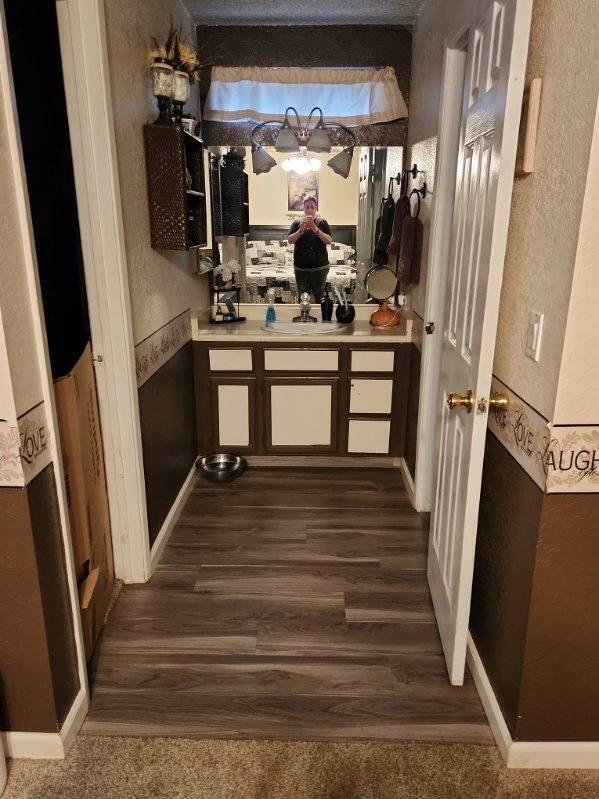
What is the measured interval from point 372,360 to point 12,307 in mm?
2263

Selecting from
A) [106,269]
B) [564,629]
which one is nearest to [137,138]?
[106,269]

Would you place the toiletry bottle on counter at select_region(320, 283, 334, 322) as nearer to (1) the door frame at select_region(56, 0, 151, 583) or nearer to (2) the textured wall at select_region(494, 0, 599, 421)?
(1) the door frame at select_region(56, 0, 151, 583)

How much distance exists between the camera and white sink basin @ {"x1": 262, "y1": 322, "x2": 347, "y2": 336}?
335 cm

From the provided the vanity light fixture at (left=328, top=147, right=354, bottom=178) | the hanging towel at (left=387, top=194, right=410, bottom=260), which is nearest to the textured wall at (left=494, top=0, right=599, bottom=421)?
the hanging towel at (left=387, top=194, right=410, bottom=260)

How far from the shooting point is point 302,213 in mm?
3654

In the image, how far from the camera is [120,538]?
7.93ft

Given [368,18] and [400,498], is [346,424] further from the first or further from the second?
→ [368,18]

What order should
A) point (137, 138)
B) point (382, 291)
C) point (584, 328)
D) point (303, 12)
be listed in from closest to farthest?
point (584, 328) < point (137, 138) < point (303, 12) < point (382, 291)

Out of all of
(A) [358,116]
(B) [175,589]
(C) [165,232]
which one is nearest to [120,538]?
(B) [175,589]

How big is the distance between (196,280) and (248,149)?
2.96 feet

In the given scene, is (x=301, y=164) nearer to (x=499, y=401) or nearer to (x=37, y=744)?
(x=499, y=401)

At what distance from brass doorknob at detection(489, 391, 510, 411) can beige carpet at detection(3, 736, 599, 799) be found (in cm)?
99

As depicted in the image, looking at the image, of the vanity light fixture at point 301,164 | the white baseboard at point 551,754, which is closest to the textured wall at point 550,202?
the white baseboard at point 551,754

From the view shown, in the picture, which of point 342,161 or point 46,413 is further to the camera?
point 342,161
